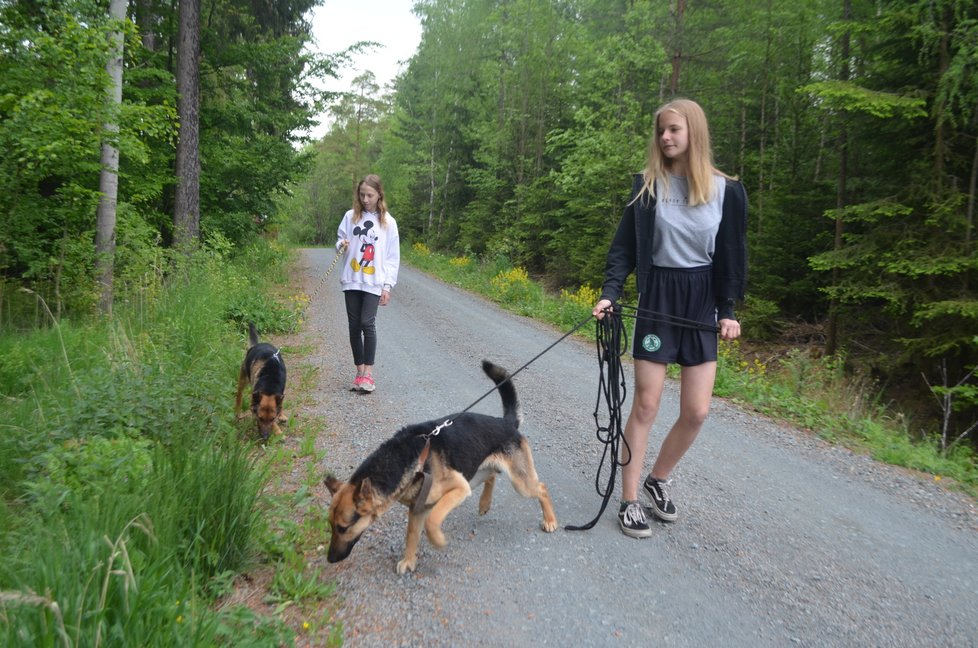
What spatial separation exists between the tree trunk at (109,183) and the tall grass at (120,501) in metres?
2.72

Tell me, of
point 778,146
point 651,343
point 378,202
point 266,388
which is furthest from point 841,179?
point 266,388

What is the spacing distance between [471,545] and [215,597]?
4.38 ft

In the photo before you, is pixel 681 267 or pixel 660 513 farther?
pixel 660 513

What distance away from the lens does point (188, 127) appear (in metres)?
10.5

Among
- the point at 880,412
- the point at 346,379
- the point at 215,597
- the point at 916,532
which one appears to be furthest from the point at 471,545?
the point at 880,412

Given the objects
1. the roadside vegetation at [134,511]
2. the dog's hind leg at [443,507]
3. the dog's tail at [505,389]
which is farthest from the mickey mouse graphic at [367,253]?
the dog's hind leg at [443,507]

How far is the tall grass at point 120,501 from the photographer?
5.95ft

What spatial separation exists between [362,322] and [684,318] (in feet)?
12.5

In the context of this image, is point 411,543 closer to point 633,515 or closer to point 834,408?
point 633,515

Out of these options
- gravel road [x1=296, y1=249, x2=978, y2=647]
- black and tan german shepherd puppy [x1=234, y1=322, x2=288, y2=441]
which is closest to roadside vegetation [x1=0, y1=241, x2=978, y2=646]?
black and tan german shepherd puppy [x1=234, y1=322, x2=288, y2=441]

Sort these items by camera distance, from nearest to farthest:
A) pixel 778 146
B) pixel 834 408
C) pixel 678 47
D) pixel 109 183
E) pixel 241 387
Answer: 1. pixel 241 387
2. pixel 834 408
3. pixel 109 183
4. pixel 678 47
5. pixel 778 146

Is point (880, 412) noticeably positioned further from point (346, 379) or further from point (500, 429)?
point (346, 379)

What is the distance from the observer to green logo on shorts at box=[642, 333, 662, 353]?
126 inches

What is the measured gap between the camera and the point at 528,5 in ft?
72.2
